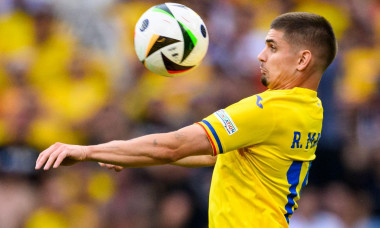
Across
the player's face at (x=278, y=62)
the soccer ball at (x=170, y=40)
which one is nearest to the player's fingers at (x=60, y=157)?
the soccer ball at (x=170, y=40)

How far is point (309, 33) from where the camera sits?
4.33 meters

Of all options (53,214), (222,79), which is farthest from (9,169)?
(222,79)

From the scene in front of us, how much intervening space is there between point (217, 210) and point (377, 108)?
16.5ft

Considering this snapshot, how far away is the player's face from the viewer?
4340 mm

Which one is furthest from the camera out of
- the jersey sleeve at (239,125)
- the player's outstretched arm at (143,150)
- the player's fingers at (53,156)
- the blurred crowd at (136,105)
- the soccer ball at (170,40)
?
the blurred crowd at (136,105)

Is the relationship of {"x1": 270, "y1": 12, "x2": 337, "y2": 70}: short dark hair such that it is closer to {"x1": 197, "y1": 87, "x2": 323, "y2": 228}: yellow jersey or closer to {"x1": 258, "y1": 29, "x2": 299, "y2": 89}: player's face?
{"x1": 258, "y1": 29, "x2": 299, "y2": 89}: player's face

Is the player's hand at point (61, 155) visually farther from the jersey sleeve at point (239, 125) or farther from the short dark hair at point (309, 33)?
the short dark hair at point (309, 33)

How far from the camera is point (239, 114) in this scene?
4.05 m

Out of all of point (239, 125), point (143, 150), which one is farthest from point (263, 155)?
point (143, 150)

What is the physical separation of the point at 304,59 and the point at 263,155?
685 mm

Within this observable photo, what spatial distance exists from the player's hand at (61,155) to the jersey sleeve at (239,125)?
744 mm

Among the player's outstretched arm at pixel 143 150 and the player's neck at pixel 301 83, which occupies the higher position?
the player's neck at pixel 301 83

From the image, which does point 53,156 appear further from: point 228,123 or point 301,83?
point 301,83

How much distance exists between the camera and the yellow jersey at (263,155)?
4062 millimetres
